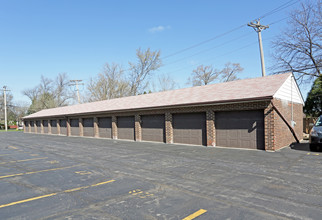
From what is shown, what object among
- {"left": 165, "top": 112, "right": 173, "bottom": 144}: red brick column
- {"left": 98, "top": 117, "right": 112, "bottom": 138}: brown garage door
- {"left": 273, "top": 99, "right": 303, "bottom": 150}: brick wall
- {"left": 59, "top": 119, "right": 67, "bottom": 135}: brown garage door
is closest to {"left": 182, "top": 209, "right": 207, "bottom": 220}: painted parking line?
{"left": 273, "top": 99, "right": 303, "bottom": 150}: brick wall

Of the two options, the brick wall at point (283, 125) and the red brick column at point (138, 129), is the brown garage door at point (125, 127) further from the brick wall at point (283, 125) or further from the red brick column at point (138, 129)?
the brick wall at point (283, 125)

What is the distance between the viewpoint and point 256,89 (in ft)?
44.9

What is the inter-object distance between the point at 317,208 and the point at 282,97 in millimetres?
10232

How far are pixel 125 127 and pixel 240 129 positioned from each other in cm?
1115

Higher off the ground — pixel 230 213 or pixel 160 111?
pixel 160 111

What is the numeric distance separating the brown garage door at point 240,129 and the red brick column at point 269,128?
0.34 metres

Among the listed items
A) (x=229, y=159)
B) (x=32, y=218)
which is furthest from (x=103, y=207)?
(x=229, y=159)

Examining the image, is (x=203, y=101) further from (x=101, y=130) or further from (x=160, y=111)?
(x=101, y=130)

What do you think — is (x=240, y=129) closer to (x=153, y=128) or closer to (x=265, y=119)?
(x=265, y=119)

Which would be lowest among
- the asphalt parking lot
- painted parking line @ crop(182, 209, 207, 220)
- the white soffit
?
the asphalt parking lot

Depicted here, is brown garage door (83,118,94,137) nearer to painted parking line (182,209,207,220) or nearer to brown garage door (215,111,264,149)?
brown garage door (215,111,264,149)

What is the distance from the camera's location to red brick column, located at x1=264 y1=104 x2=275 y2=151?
12.0 m

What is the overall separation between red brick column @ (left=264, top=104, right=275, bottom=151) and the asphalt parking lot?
2549 mm

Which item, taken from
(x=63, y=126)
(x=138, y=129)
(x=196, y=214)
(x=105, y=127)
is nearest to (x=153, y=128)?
(x=138, y=129)
